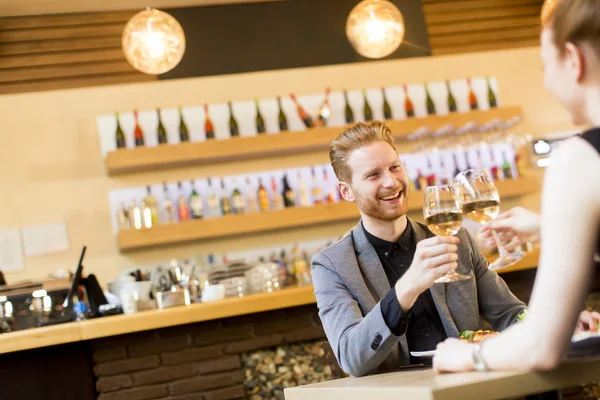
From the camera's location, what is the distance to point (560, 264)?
108cm

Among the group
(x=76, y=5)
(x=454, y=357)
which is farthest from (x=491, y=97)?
(x=454, y=357)

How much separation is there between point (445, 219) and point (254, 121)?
417cm

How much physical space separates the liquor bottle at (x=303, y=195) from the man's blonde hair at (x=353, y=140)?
328 centimetres

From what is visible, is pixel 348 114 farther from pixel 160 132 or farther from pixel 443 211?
pixel 443 211

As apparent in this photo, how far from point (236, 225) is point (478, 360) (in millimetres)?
4282

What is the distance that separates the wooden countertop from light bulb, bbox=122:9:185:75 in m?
1.78

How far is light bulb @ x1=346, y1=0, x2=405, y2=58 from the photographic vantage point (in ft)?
16.1

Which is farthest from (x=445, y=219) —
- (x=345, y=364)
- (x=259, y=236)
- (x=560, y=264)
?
(x=259, y=236)

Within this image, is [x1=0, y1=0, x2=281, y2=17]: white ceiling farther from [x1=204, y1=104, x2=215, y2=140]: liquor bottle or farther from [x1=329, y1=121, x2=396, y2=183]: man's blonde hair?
[x1=329, y1=121, x2=396, y2=183]: man's blonde hair

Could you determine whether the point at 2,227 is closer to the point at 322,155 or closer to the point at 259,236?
the point at 259,236

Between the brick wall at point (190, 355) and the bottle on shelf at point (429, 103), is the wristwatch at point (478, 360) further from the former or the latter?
the bottle on shelf at point (429, 103)

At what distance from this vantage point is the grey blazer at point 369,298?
1909 millimetres

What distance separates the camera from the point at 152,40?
4.65m

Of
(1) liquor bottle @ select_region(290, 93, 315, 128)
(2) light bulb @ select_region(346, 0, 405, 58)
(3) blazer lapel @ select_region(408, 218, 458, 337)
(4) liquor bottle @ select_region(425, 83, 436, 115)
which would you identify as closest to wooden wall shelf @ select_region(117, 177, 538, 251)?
(1) liquor bottle @ select_region(290, 93, 315, 128)
